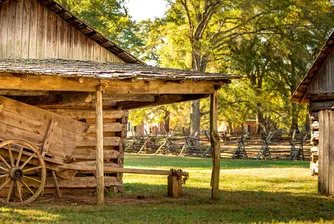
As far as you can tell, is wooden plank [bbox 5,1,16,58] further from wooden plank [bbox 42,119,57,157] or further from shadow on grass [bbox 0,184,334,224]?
shadow on grass [bbox 0,184,334,224]

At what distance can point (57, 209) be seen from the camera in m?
12.4

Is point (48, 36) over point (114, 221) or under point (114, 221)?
over

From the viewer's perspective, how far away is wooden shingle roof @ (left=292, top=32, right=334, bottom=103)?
19.8 meters

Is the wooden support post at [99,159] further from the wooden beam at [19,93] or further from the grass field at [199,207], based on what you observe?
the wooden beam at [19,93]

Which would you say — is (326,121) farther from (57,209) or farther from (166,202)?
(57,209)

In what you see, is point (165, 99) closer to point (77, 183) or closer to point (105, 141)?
point (105, 141)

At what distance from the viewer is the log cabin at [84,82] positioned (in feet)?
41.9

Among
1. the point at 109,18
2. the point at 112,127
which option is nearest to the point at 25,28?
the point at 112,127

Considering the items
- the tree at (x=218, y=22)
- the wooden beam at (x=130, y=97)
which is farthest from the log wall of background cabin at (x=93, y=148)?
the tree at (x=218, y=22)

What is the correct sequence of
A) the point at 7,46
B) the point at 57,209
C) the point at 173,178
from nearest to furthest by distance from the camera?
the point at 57,209 < the point at 173,178 < the point at 7,46

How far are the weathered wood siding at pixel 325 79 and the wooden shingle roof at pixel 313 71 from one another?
0.43 ft

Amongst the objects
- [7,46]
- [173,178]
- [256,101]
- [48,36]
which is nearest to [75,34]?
[48,36]

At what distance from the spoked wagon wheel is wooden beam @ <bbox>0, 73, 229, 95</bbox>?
138 cm

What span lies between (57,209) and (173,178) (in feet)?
13.2
